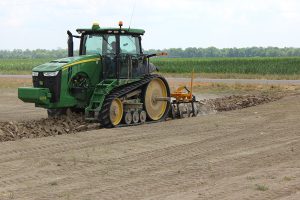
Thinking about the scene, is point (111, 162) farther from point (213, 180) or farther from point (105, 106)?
point (105, 106)

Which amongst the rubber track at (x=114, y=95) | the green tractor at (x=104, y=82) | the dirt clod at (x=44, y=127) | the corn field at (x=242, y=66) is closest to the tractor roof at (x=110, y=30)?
the green tractor at (x=104, y=82)

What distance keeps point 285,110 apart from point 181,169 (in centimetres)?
990

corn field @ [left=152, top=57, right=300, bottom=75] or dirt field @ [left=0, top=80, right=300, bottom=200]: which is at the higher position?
corn field @ [left=152, top=57, right=300, bottom=75]

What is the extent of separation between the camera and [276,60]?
54.5m

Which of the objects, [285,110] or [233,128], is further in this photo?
[285,110]

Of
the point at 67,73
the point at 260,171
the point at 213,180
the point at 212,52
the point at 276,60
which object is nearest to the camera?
the point at 213,180

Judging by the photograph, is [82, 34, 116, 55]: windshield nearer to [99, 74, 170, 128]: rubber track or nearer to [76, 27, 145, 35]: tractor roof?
[76, 27, 145, 35]: tractor roof

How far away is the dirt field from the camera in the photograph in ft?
26.1

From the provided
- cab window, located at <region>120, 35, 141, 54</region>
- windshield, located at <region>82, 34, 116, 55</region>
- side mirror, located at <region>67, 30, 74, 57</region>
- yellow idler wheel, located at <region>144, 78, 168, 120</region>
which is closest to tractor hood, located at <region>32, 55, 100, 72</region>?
windshield, located at <region>82, 34, 116, 55</region>

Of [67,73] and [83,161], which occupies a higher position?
[67,73]

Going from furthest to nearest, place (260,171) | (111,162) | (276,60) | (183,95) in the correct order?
(276,60) < (183,95) < (111,162) < (260,171)

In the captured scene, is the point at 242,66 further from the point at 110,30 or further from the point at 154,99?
the point at 110,30

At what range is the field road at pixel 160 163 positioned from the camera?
7.95m

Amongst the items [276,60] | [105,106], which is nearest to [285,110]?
[105,106]
